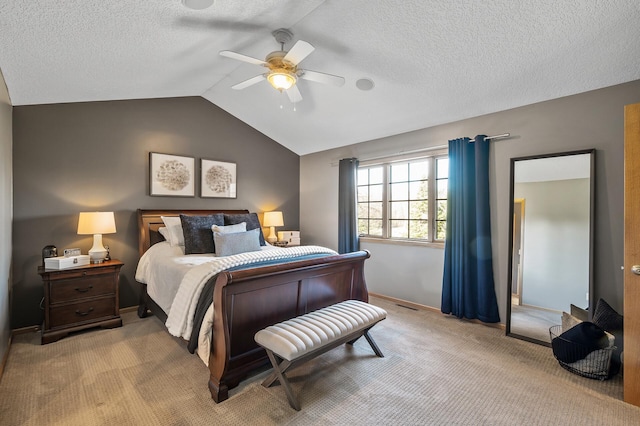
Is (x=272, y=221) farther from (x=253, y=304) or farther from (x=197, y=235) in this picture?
(x=253, y=304)

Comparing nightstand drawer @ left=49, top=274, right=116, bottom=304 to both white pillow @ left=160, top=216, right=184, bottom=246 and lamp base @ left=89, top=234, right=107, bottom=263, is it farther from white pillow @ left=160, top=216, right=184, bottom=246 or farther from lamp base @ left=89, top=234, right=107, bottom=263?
white pillow @ left=160, top=216, right=184, bottom=246

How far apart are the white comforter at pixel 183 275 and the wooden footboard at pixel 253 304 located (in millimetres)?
148

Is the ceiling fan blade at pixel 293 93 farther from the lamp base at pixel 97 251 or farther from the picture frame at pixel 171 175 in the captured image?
the lamp base at pixel 97 251

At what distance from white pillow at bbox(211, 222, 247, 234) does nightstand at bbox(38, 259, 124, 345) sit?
3.47 ft

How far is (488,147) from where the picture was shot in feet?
10.7

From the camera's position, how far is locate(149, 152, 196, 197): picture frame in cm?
387

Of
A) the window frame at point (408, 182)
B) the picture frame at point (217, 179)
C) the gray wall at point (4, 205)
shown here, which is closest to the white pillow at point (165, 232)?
the picture frame at point (217, 179)

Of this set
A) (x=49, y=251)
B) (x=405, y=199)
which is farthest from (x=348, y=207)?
(x=49, y=251)

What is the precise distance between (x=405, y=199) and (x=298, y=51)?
8.48ft

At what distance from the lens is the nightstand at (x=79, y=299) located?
280cm

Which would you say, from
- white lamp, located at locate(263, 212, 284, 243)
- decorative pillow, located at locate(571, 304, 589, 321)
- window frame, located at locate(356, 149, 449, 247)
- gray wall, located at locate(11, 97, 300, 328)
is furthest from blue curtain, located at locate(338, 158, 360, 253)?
decorative pillow, located at locate(571, 304, 589, 321)

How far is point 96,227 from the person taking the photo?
3.11 meters

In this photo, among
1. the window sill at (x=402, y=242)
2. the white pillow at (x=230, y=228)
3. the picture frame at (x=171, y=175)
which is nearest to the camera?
the white pillow at (x=230, y=228)

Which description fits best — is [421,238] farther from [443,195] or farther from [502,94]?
[502,94]
